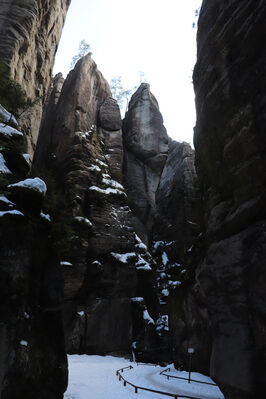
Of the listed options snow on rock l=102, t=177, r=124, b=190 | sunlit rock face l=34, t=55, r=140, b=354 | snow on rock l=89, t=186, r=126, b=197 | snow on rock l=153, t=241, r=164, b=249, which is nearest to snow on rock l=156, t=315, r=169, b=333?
sunlit rock face l=34, t=55, r=140, b=354

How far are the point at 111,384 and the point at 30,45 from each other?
66.7 ft

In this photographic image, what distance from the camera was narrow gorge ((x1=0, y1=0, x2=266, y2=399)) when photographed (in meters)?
9.36

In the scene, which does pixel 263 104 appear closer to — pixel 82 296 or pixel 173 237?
pixel 82 296

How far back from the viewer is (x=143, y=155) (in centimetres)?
4266

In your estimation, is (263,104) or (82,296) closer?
(263,104)

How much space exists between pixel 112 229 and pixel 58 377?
20623 mm

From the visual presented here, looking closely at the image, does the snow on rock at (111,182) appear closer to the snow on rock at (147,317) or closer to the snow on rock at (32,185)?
the snow on rock at (147,317)

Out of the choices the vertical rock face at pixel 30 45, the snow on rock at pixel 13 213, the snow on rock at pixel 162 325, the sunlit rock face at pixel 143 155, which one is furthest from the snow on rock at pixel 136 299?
the snow on rock at pixel 13 213

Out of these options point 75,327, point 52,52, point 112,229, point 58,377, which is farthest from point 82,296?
point 52,52

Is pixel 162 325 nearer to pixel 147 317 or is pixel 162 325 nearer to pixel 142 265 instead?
pixel 147 317

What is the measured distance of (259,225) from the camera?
399 inches

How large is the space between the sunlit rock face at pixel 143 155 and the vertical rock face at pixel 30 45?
19.2 metres

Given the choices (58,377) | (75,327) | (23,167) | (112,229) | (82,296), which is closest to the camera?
(58,377)

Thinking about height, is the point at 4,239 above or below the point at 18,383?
above
